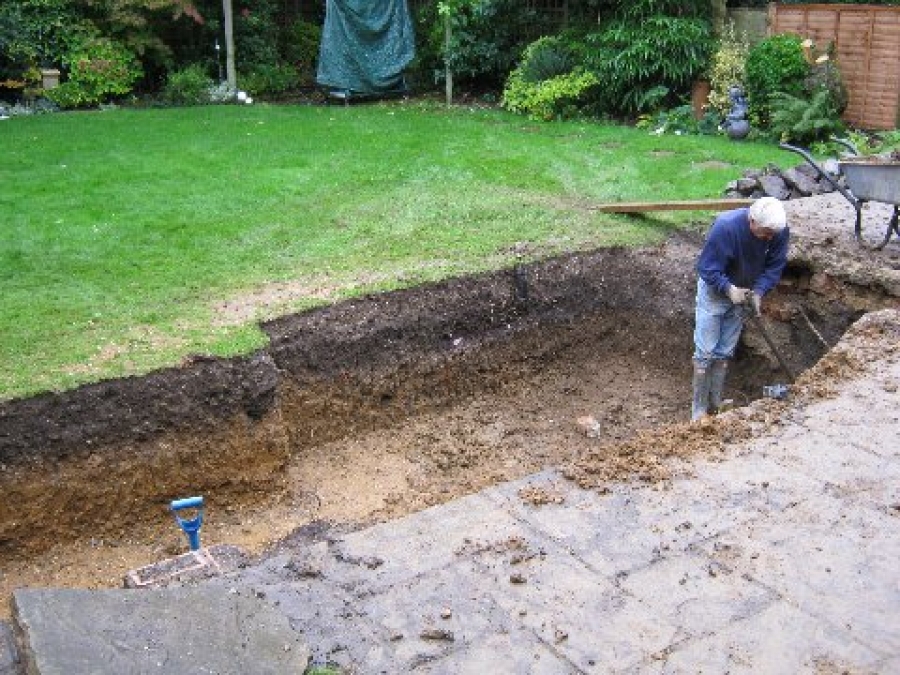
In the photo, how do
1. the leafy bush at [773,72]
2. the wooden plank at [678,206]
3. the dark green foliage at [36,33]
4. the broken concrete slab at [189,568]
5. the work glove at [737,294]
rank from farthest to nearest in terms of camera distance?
the dark green foliage at [36,33]
the leafy bush at [773,72]
the wooden plank at [678,206]
the work glove at [737,294]
the broken concrete slab at [189,568]

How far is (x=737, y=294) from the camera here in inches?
305

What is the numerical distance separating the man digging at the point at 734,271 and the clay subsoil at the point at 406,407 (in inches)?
37.4

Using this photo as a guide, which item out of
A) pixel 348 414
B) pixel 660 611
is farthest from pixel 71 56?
pixel 660 611

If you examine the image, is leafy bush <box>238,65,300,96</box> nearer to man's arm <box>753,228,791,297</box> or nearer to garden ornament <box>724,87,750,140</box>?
garden ornament <box>724,87,750,140</box>

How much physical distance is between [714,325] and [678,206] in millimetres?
2632

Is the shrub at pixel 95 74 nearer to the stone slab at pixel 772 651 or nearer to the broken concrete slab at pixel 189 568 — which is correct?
the broken concrete slab at pixel 189 568

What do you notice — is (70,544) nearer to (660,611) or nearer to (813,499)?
(660,611)

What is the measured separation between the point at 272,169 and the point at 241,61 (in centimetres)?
732

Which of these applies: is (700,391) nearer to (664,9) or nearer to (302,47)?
(664,9)

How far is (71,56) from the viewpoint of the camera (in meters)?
17.4

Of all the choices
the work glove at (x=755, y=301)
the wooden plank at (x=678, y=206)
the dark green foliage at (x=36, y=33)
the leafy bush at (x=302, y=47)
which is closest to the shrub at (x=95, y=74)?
the dark green foliage at (x=36, y=33)

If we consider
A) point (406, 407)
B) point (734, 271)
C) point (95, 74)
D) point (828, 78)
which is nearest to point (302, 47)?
point (95, 74)

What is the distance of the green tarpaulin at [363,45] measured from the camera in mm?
18234

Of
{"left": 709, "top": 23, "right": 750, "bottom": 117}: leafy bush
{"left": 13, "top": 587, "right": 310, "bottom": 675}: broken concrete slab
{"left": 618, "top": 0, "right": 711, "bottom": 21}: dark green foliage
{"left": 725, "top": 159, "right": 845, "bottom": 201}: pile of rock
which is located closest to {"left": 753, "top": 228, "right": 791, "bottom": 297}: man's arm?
{"left": 725, "top": 159, "right": 845, "bottom": 201}: pile of rock
